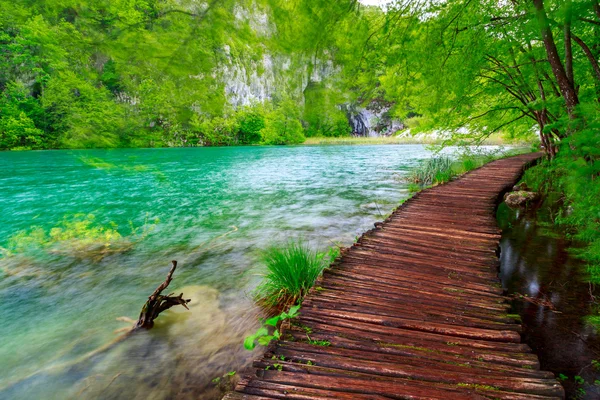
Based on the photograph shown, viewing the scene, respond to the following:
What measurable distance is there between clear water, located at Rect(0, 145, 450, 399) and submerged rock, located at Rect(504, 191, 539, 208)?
14.1 ft

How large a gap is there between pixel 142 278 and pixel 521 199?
42.3ft

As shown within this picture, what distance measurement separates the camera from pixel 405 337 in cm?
267

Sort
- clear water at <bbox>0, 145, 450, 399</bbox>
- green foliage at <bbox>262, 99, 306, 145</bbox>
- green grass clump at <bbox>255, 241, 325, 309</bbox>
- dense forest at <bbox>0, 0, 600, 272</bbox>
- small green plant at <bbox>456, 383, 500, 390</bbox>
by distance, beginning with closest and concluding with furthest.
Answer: small green plant at <bbox>456, 383, 500, 390</bbox> → clear water at <bbox>0, 145, 450, 399</bbox> → dense forest at <bbox>0, 0, 600, 272</bbox> → green grass clump at <bbox>255, 241, 325, 309</bbox> → green foliage at <bbox>262, 99, 306, 145</bbox>

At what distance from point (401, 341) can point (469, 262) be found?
93.1 inches

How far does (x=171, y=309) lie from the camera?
16.0ft

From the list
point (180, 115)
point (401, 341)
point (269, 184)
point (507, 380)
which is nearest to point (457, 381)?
point (507, 380)

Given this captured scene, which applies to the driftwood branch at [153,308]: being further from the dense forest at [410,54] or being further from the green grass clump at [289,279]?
the dense forest at [410,54]

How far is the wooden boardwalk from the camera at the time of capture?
2057 millimetres

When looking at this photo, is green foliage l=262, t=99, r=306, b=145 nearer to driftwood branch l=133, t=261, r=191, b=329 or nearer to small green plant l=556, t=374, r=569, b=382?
driftwood branch l=133, t=261, r=191, b=329

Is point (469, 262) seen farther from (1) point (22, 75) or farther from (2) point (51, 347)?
(1) point (22, 75)

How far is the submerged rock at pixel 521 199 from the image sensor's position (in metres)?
10.9

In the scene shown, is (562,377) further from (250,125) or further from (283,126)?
(283,126)

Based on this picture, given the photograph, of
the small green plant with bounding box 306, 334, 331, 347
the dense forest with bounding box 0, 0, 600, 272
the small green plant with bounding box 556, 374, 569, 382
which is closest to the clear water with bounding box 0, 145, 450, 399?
the small green plant with bounding box 306, 334, 331, 347

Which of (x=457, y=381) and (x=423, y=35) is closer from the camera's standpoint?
(x=457, y=381)
